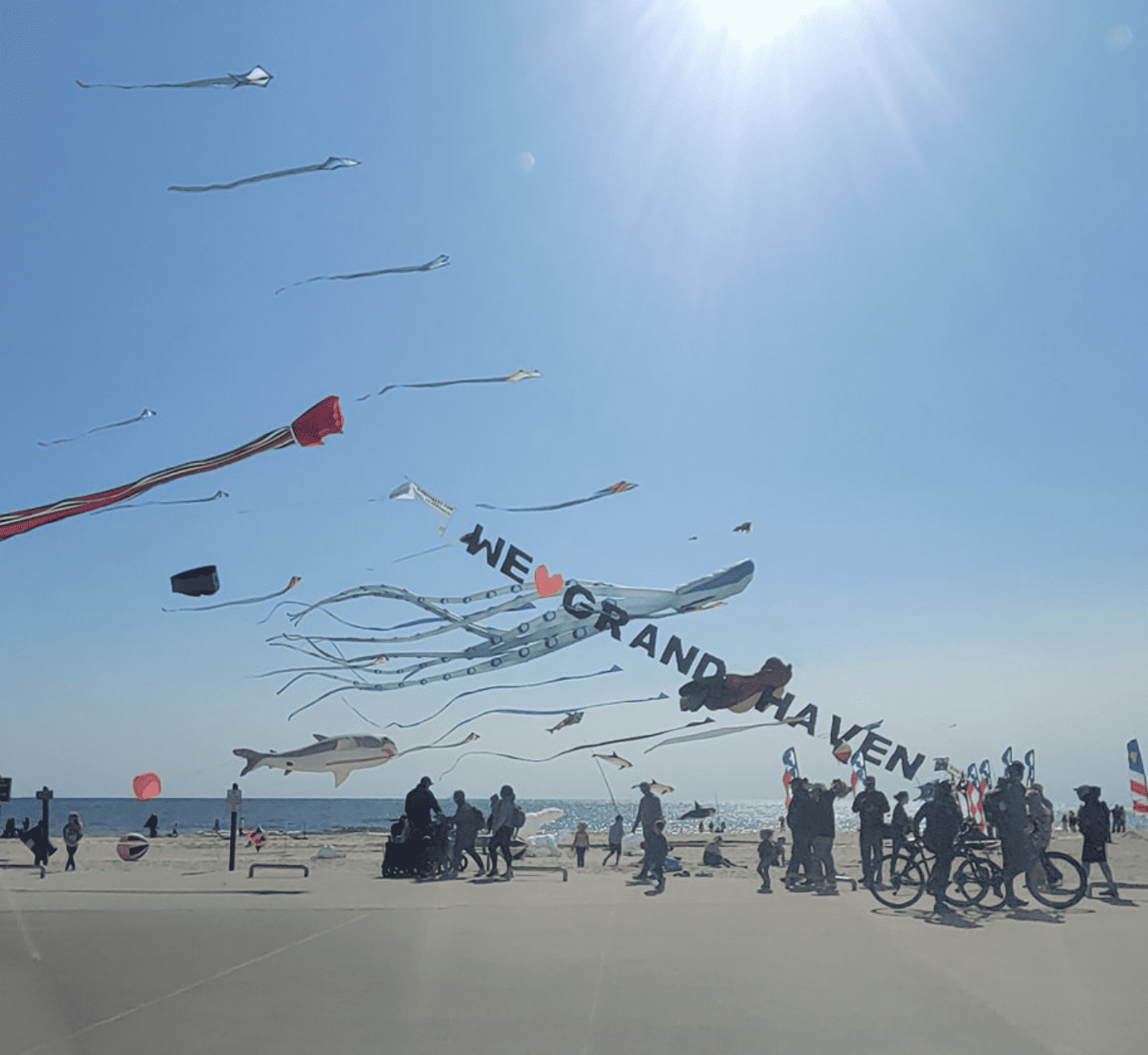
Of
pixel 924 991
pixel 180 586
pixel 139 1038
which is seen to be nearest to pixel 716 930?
pixel 924 991

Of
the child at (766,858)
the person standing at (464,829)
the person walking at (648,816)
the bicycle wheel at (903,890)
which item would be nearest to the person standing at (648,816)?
the person walking at (648,816)

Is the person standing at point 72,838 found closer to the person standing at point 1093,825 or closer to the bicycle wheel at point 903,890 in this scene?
the bicycle wheel at point 903,890

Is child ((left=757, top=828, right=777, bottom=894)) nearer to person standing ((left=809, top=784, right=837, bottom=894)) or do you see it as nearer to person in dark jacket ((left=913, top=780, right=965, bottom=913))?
person standing ((left=809, top=784, right=837, bottom=894))

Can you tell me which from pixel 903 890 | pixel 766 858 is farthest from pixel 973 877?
pixel 766 858

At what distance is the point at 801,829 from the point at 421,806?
5.86 meters

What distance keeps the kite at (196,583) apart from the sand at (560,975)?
139 inches

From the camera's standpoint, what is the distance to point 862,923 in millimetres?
10336

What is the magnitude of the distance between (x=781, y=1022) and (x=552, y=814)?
20.8m

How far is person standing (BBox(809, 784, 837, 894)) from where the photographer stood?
14.2 meters

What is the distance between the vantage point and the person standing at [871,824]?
45.2ft

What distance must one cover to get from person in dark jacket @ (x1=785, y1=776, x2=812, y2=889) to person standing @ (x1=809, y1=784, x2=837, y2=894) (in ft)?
0.19

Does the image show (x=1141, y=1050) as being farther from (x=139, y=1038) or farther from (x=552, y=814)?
(x=552, y=814)

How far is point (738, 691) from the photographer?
60.1ft

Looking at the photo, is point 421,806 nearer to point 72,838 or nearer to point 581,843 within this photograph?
point 581,843
